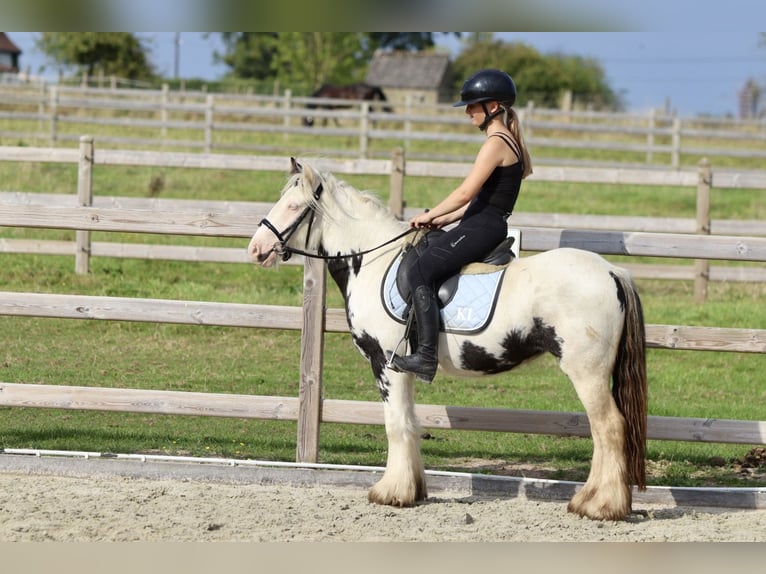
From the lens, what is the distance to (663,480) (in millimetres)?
6551

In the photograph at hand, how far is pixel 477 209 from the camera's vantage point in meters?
5.39

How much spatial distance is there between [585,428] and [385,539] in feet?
5.40

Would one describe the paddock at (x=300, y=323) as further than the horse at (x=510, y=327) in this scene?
Yes

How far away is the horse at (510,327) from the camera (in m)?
5.20

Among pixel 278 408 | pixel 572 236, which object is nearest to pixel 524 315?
pixel 572 236

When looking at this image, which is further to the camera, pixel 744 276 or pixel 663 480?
pixel 744 276

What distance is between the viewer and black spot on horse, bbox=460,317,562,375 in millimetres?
5250

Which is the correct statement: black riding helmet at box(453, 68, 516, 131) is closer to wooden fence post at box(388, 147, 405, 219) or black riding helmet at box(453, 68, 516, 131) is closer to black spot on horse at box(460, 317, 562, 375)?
black spot on horse at box(460, 317, 562, 375)

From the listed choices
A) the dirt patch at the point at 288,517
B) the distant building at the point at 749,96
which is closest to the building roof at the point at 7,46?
the distant building at the point at 749,96

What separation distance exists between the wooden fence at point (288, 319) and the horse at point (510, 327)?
1.47 feet

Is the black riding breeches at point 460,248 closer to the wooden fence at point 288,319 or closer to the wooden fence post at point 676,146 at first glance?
the wooden fence at point 288,319

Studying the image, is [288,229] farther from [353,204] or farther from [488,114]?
[488,114]

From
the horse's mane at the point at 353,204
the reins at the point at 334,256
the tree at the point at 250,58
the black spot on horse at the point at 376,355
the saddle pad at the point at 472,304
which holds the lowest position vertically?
the black spot on horse at the point at 376,355
